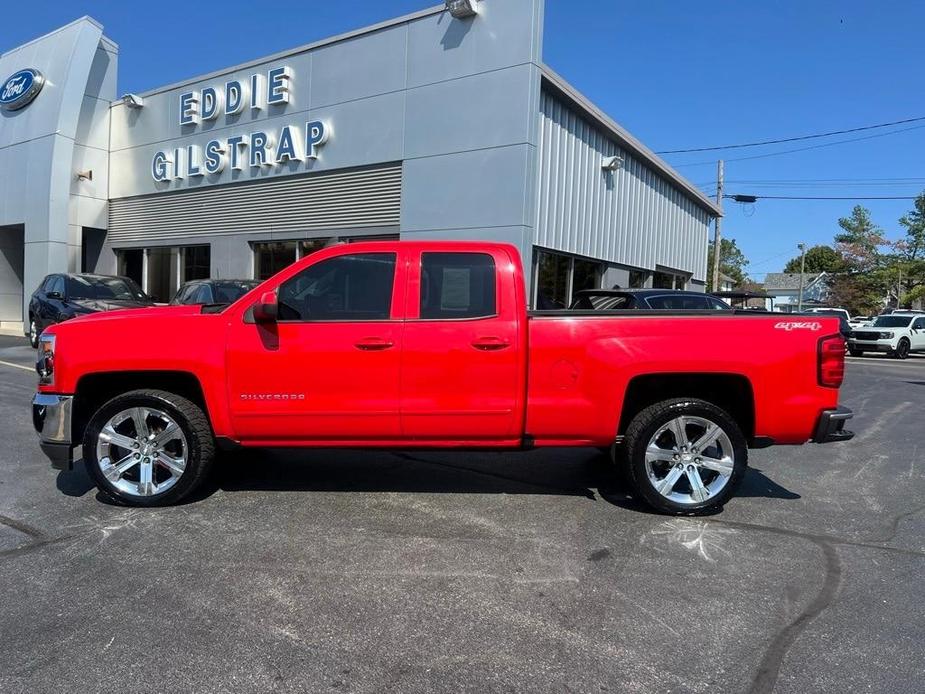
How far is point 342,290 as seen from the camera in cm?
457

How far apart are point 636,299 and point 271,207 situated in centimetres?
1115

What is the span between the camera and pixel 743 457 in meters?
A: 4.50

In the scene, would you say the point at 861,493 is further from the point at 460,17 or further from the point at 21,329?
the point at 21,329

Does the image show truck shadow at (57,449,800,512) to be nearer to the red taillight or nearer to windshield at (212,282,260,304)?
the red taillight

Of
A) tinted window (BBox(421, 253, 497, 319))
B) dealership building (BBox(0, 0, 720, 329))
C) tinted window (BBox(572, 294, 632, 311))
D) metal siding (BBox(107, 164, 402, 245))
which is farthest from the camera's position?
metal siding (BBox(107, 164, 402, 245))

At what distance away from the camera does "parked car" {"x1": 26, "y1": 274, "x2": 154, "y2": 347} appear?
12805 mm

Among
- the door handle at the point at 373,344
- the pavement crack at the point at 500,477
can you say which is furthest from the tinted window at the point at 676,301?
the door handle at the point at 373,344

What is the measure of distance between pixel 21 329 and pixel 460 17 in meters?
19.5

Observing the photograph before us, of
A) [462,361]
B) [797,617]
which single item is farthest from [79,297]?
[797,617]

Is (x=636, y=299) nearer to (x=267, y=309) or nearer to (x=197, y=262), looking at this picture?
(x=267, y=309)

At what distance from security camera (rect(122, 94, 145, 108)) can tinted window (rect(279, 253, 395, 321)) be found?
62.3 feet

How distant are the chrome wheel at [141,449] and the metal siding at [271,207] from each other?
10623 millimetres

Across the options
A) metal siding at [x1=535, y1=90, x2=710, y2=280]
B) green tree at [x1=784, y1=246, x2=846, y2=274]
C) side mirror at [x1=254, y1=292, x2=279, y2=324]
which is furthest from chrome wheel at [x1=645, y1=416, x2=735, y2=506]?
green tree at [x1=784, y1=246, x2=846, y2=274]

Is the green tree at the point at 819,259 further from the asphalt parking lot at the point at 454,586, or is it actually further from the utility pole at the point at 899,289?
the asphalt parking lot at the point at 454,586
